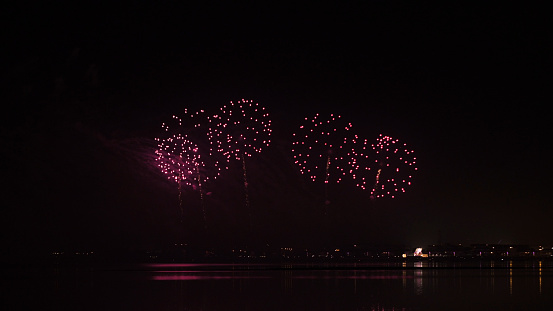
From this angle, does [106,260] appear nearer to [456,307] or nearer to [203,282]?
[203,282]

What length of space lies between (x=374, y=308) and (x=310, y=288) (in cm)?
850

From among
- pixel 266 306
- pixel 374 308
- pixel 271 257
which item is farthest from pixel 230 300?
pixel 271 257

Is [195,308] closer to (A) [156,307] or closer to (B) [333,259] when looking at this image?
(A) [156,307]

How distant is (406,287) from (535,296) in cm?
605

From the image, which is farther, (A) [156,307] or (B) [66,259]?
(B) [66,259]

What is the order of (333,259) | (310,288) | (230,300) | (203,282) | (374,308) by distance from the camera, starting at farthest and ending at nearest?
1. (333,259)
2. (203,282)
3. (310,288)
4. (230,300)
5. (374,308)

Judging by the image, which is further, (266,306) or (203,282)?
(203,282)

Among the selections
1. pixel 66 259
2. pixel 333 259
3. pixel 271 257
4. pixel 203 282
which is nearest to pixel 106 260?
pixel 66 259

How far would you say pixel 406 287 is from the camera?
1243 inches

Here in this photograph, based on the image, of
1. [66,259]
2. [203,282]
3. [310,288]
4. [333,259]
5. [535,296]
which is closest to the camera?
[535,296]

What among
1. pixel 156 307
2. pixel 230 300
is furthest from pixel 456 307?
pixel 156 307

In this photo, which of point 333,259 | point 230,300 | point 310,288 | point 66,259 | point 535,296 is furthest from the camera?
point 333,259

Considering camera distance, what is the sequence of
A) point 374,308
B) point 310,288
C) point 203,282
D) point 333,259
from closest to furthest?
point 374,308 < point 310,288 < point 203,282 < point 333,259

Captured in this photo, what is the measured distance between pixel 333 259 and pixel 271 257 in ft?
25.8
